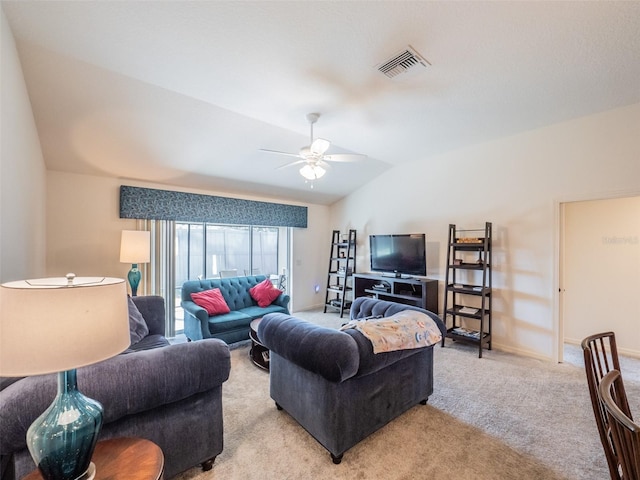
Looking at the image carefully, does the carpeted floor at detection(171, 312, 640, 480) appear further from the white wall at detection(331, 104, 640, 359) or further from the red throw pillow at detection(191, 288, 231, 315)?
the red throw pillow at detection(191, 288, 231, 315)

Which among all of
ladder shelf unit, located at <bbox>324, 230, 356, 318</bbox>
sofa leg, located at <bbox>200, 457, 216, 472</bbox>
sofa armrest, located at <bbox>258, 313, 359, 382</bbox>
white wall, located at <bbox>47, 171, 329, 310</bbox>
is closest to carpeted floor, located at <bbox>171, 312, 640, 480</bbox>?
sofa leg, located at <bbox>200, 457, 216, 472</bbox>

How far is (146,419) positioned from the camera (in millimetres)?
1618

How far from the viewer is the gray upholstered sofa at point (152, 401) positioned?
1287 mm

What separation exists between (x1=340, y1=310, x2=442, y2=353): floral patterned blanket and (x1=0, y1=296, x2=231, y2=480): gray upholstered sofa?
0.97 m

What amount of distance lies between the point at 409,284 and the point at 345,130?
265 centimetres

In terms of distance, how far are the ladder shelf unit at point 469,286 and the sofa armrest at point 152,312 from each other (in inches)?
A: 139

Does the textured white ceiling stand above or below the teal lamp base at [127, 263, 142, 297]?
above

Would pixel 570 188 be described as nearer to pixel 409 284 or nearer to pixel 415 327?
pixel 409 284

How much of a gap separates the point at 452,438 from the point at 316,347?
130 cm

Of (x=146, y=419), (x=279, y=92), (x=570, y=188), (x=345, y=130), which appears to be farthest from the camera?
(x=345, y=130)

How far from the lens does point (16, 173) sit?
216cm

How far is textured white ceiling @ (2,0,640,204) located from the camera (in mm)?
1942

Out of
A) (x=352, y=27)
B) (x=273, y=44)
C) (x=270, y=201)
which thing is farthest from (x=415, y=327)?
(x=270, y=201)

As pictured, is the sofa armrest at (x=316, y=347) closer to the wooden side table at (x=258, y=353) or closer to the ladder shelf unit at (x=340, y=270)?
the wooden side table at (x=258, y=353)
